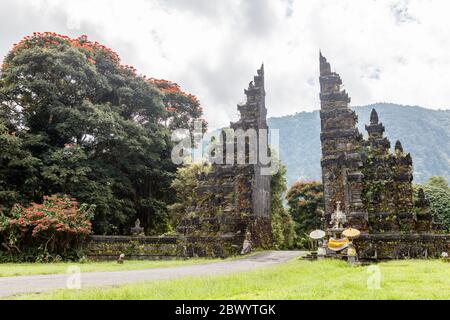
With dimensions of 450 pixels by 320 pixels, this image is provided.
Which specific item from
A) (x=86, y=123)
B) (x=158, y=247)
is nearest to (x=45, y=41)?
(x=86, y=123)

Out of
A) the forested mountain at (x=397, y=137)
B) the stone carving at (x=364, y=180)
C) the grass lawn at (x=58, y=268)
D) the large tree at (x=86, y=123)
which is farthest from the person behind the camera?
the forested mountain at (x=397, y=137)

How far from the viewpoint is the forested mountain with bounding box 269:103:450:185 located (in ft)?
380

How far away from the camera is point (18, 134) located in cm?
2162

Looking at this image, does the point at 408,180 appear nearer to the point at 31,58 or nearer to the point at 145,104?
the point at 145,104

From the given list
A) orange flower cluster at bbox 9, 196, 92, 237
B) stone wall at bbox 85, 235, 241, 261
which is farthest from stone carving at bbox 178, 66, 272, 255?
orange flower cluster at bbox 9, 196, 92, 237

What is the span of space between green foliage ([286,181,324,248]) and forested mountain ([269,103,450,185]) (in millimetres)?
73126

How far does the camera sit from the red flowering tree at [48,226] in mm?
18609

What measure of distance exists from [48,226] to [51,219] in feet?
1.10

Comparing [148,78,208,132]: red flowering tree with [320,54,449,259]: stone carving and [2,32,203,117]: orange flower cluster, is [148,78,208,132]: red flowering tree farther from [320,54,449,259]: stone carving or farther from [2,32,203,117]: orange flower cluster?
[320,54,449,259]: stone carving

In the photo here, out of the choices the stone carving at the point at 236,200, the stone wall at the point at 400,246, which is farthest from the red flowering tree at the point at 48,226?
the stone wall at the point at 400,246

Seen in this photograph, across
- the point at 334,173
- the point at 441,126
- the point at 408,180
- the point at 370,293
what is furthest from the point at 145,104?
the point at 441,126

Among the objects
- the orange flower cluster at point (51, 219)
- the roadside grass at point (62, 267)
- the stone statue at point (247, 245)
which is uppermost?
the orange flower cluster at point (51, 219)

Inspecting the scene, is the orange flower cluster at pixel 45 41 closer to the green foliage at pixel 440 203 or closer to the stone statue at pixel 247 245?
the stone statue at pixel 247 245
